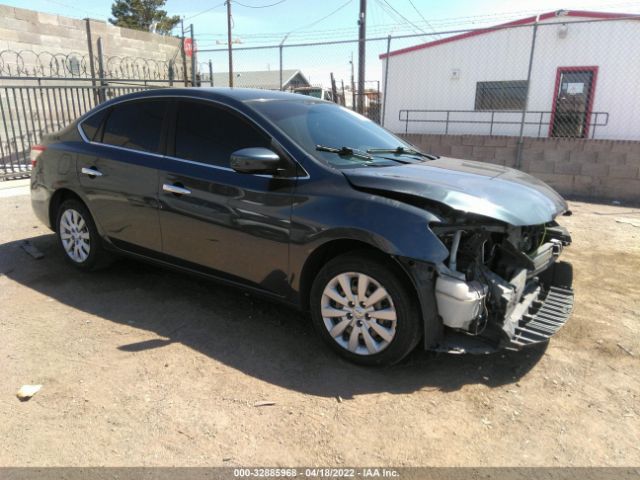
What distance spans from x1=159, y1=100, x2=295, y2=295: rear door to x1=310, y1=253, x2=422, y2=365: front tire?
0.37 meters

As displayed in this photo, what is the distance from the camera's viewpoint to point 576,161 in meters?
9.55

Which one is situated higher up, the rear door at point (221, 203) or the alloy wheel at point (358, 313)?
the rear door at point (221, 203)

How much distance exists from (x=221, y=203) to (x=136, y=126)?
130cm

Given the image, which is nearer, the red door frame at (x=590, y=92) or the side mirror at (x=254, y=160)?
the side mirror at (x=254, y=160)

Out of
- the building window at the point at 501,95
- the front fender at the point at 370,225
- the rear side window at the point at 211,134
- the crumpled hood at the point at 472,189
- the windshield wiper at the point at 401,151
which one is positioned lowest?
the front fender at the point at 370,225

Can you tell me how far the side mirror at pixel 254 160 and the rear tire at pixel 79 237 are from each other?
6.70 ft

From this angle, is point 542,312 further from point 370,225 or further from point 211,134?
point 211,134

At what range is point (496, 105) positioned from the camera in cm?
1603

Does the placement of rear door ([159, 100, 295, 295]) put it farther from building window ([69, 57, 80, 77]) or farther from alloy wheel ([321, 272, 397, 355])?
building window ([69, 57, 80, 77])

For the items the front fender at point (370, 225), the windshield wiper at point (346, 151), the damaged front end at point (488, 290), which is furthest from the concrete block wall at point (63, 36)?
the damaged front end at point (488, 290)

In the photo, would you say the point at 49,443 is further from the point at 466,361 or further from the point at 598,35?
the point at 598,35

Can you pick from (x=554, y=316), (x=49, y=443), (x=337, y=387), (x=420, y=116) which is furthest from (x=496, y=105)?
(x=49, y=443)

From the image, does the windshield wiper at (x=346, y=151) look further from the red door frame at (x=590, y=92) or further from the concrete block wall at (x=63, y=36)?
the red door frame at (x=590, y=92)

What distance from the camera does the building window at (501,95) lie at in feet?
51.2
